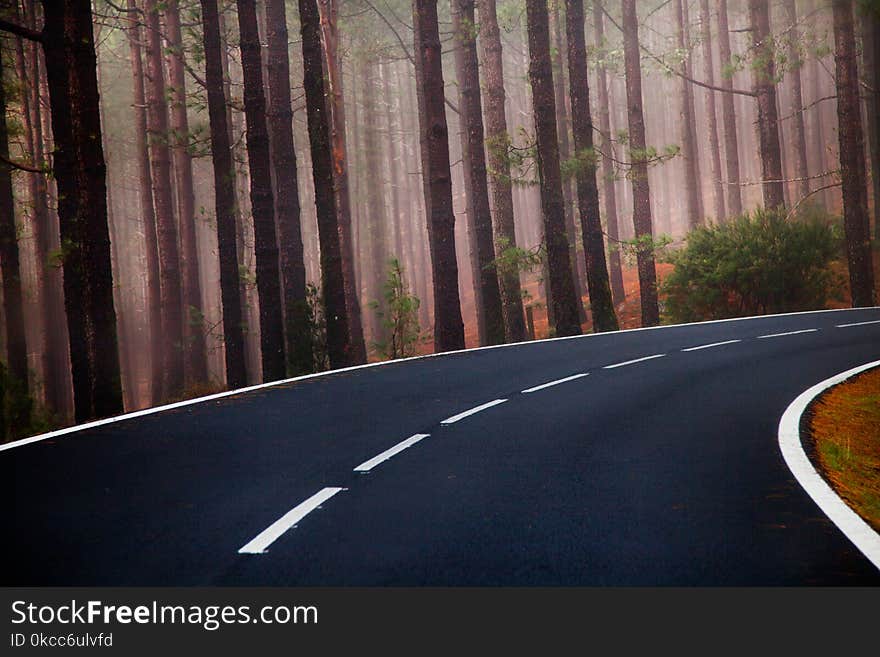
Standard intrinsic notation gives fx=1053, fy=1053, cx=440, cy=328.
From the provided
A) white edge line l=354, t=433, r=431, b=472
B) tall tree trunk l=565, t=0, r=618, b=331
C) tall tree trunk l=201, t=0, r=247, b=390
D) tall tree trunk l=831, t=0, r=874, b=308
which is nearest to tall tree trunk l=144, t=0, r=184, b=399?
tall tree trunk l=201, t=0, r=247, b=390

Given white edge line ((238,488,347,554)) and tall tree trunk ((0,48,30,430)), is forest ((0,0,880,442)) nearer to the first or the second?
tall tree trunk ((0,48,30,430))

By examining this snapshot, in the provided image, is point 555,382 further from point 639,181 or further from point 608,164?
point 608,164

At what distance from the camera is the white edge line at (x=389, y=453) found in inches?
376

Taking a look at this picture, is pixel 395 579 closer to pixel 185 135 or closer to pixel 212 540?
pixel 212 540

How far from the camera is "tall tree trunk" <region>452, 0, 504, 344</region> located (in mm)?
27562

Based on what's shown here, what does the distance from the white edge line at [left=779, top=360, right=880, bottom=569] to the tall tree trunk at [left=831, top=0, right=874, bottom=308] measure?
16090 millimetres

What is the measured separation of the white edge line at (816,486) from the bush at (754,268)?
49.6 feet

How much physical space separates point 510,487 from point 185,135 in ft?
78.8

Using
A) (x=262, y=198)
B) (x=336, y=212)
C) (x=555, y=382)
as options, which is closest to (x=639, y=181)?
(x=336, y=212)

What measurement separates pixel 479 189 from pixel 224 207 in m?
7.03

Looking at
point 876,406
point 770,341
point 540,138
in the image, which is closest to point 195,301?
point 540,138

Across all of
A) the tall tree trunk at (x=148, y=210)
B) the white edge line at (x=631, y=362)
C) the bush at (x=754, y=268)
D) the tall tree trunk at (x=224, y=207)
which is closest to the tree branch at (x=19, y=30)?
the tall tree trunk at (x=224, y=207)

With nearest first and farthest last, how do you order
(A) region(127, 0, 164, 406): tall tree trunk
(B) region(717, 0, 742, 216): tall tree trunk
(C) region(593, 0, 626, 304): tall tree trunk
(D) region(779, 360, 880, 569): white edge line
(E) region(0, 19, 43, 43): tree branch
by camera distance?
(D) region(779, 360, 880, 569): white edge line
(E) region(0, 19, 43, 43): tree branch
(A) region(127, 0, 164, 406): tall tree trunk
(C) region(593, 0, 626, 304): tall tree trunk
(B) region(717, 0, 742, 216): tall tree trunk

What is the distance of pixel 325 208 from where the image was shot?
2361 centimetres
